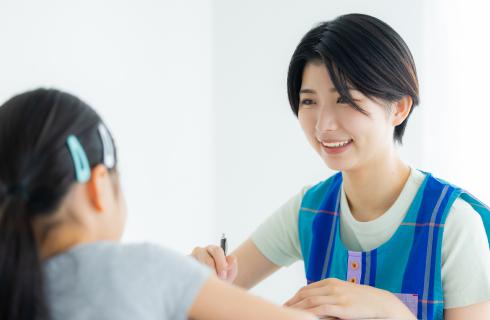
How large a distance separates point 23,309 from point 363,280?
0.79 meters

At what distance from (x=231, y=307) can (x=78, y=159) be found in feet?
0.78

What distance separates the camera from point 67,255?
768 millimetres

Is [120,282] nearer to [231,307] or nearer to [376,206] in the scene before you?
[231,307]

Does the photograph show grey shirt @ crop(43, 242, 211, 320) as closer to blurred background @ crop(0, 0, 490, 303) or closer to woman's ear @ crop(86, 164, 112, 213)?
woman's ear @ crop(86, 164, 112, 213)

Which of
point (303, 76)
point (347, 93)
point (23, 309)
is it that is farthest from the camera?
point (303, 76)

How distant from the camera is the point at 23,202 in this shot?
2.46 feet

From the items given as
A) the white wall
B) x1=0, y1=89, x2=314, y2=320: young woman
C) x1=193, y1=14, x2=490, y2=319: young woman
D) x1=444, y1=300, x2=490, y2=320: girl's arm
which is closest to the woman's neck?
x1=193, y1=14, x2=490, y2=319: young woman

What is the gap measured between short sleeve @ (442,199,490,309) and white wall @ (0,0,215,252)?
3.34 feet

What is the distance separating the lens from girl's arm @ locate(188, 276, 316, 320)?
0.76 m

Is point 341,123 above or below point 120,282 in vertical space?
above

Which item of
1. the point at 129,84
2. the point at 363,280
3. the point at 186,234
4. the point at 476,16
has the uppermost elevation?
the point at 476,16

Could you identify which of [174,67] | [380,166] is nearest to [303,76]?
[380,166]

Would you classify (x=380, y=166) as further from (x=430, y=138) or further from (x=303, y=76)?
(x=430, y=138)

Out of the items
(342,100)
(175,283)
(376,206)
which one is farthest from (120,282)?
(376,206)
